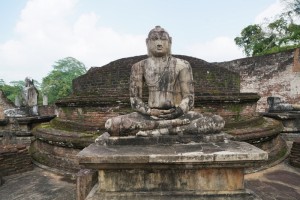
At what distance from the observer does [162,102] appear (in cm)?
281

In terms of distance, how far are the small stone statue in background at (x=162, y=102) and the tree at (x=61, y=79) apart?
33.9m

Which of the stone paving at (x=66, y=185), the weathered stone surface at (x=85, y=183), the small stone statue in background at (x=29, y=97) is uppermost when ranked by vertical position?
the small stone statue in background at (x=29, y=97)

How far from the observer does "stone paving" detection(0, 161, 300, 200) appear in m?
3.96

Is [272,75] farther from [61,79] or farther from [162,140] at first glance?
[61,79]

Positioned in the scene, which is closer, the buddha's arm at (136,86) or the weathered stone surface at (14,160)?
the buddha's arm at (136,86)

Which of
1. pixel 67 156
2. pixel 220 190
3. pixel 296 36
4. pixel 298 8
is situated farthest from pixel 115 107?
pixel 298 8

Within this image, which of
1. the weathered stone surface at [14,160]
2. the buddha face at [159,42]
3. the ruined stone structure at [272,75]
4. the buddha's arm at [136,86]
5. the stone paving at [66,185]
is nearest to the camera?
the buddha face at [159,42]

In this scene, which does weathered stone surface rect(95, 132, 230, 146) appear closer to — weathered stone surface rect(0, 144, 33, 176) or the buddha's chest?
A: the buddha's chest

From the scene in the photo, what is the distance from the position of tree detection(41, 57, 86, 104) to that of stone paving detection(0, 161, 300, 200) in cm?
3130

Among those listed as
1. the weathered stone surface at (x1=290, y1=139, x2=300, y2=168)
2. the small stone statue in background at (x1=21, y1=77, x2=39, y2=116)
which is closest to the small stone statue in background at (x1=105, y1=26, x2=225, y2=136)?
the weathered stone surface at (x1=290, y1=139, x2=300, y2=168)

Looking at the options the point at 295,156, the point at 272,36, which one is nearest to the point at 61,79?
the point at 272,36

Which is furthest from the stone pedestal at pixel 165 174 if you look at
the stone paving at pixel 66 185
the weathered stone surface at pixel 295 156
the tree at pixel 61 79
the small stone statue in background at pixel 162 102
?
the tree at pixel 61 79

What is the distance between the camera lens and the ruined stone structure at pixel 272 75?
13734mm

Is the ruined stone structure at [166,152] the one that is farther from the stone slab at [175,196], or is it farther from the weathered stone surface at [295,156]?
the weathered stone surface at [295,156]
